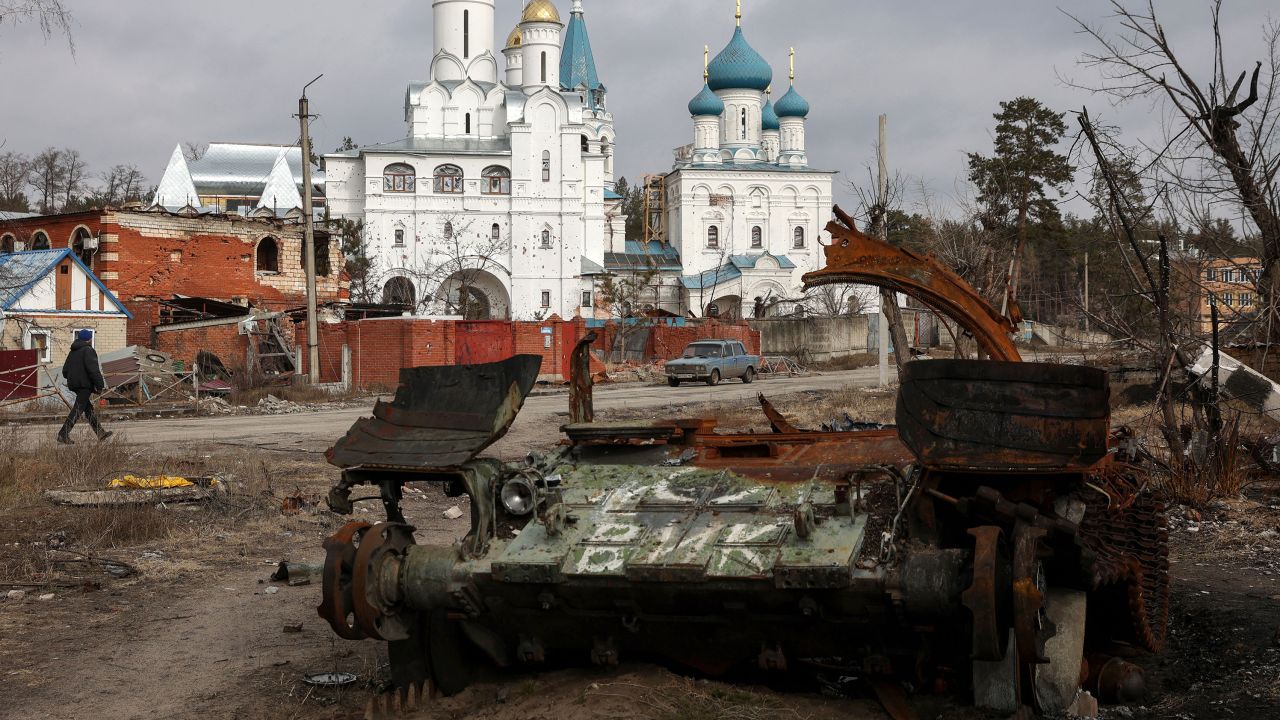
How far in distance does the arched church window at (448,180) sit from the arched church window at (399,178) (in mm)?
1026

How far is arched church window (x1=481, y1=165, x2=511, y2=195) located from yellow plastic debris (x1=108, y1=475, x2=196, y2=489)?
160 feet

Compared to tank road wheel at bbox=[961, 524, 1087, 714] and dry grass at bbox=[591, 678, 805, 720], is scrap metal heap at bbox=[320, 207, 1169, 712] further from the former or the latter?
dry grass at bbox=[591, 678, 805, 720]

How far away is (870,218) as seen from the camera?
926 inches

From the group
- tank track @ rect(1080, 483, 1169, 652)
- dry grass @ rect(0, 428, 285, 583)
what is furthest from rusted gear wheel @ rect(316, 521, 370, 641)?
dry grass @ rect(0, 428, 285, 583)

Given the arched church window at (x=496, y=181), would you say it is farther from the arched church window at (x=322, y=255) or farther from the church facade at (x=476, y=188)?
the arched church window at (x=322, y=255)

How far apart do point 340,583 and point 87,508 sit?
6.11m

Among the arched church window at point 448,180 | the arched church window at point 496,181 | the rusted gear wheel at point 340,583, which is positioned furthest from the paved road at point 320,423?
the arched church window at point 448,180

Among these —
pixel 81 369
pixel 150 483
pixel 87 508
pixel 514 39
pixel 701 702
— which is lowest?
pixel 701 702

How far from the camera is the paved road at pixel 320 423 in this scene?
19.0 m

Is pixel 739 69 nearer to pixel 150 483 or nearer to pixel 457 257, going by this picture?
pixel 457 257

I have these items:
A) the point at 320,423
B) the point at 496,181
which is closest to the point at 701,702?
the point at 320,423

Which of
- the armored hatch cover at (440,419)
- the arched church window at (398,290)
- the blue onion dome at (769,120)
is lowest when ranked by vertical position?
the armored hatch cover at (440,419)

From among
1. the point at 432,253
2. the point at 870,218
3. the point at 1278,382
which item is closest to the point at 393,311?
the point at 432,253

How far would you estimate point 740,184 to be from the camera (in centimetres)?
7369
